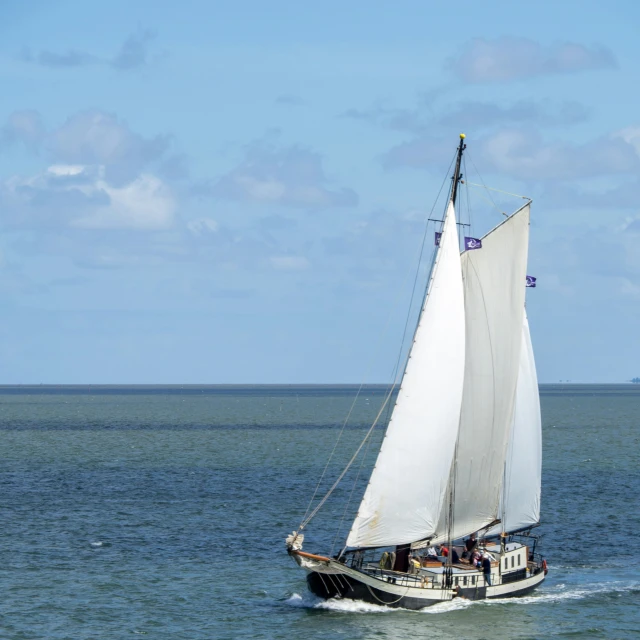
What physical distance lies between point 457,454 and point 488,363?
4506 mm

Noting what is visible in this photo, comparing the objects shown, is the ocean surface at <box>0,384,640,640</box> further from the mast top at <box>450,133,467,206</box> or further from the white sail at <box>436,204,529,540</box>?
the mast top at <box>450,133,467,206</box>

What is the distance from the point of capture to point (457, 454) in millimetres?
54750

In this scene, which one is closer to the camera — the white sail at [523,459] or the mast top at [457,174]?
the mast top at [457,174]

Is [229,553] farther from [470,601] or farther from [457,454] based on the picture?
[470,601]

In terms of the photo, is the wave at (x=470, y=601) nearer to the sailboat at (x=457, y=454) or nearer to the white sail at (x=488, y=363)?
the sailboat at (x=457, y=454)

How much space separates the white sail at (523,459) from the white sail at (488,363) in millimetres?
1589

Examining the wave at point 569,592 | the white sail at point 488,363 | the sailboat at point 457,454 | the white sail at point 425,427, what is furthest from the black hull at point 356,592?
the white sail at point 488,363

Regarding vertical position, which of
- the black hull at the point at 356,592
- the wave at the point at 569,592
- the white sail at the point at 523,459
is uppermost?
the white sail at the point at 523,459

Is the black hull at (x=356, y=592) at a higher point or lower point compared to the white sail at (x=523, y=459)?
lower

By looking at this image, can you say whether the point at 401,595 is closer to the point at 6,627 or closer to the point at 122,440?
the point at 6,627

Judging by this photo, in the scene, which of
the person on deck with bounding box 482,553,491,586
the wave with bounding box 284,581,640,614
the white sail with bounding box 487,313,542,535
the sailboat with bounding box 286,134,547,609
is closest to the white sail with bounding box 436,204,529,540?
the sailboat with bounding box 286,134,547,609

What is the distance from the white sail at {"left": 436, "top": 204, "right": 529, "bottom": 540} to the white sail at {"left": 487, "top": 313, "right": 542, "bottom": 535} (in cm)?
159

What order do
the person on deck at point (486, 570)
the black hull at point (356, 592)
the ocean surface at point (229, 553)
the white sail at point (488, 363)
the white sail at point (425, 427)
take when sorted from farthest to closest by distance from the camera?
the white sail at point (488, 363) < the person on deck at point (486, 570) < the white sail at point (425, 427) < the black hull at point (356, 592) < the ocean surface at point (229, 553)

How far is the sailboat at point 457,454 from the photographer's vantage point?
50.9 m
